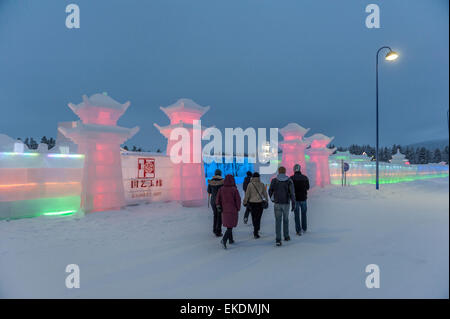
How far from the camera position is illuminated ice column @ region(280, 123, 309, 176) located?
1538 centimetres

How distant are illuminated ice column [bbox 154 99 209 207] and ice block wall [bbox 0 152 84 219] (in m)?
3.89

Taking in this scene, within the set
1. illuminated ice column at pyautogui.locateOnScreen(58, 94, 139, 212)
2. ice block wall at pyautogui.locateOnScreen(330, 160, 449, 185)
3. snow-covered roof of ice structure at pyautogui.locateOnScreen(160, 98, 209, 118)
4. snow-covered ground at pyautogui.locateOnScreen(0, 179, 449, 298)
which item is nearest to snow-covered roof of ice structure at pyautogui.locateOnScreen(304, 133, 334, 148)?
ice block wall at pyautogui.locateOnScreen(330, 160, 449, 185)

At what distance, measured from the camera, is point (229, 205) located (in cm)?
499

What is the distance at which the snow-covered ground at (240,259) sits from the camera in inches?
96.4

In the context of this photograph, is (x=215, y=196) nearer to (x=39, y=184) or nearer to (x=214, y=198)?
(x=214, y=198)

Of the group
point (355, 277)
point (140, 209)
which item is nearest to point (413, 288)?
point (355, 277)

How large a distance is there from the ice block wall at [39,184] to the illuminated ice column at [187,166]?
3888mm

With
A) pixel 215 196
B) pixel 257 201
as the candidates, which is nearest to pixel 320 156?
pixel 215 196

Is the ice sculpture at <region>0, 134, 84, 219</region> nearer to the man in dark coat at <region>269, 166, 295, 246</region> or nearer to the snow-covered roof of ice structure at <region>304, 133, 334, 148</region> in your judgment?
the man in dark coat at <region>269, 166, 295, 246</region>

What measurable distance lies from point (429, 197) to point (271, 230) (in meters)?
4.35

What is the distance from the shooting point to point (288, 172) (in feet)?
50.2

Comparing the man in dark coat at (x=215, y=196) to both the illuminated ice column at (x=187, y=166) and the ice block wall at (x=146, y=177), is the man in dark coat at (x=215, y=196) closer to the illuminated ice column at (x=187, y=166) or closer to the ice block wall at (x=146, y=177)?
the illuminated ice column at (x=187, y=166)

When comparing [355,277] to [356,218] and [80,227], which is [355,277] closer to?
[356,218]

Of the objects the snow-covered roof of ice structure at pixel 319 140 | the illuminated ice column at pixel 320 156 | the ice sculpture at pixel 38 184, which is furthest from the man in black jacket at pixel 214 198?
the illuminated ice column at pixel 320 156
